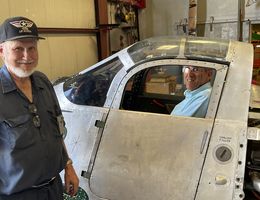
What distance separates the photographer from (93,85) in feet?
8.59

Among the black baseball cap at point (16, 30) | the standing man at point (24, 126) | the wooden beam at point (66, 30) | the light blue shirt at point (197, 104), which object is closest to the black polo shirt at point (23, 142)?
the standing man at point (24, 126)

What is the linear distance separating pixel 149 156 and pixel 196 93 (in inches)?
25.3

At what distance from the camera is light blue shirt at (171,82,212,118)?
232 centimetres

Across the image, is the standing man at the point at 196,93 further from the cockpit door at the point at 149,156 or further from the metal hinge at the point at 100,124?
the metal hinge at the point at 100,124

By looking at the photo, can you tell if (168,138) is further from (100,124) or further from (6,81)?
(6,81)

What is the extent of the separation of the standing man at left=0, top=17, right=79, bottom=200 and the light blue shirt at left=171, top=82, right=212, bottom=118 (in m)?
0.98

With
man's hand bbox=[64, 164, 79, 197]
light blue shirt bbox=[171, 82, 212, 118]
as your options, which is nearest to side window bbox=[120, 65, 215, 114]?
light blue shirt bbox=[171, 82, 212, 118]

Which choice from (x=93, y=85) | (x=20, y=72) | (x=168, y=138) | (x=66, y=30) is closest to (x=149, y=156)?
(x=168, y=138)

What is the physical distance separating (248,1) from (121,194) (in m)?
5.28

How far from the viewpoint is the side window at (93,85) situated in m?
2.53

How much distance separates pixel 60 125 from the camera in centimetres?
189

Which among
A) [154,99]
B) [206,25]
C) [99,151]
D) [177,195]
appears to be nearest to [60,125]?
[99,151]

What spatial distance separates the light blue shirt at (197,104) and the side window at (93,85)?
565mm

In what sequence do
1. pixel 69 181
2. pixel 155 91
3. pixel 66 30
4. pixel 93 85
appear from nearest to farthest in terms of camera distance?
pixel 69 181 → pixel 93 85 → pixel 155 91 → pixel 66 30
